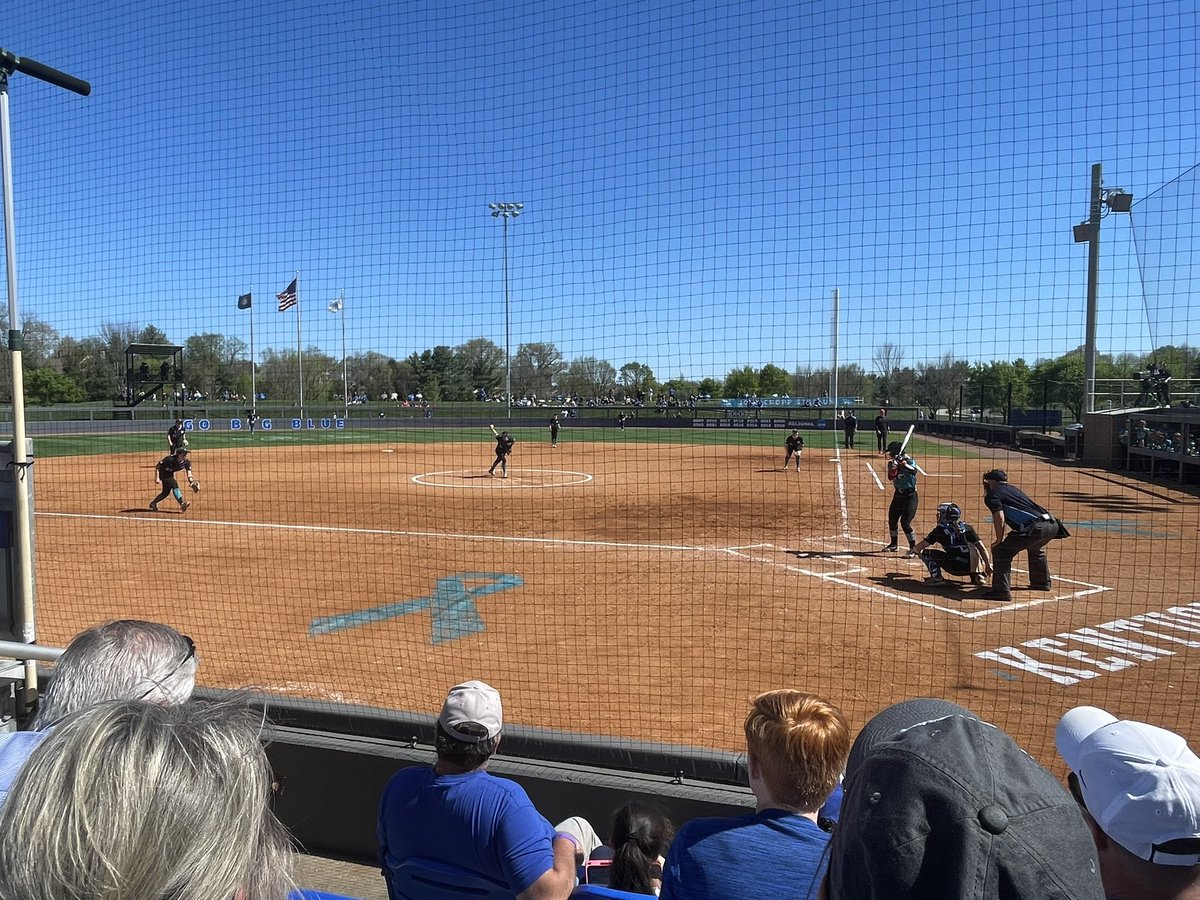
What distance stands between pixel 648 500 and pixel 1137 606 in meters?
11.1

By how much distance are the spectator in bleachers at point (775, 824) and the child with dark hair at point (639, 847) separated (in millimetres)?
722

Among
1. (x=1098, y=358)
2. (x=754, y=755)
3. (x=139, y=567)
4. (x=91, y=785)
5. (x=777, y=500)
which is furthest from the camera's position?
(x=1098, y=358)

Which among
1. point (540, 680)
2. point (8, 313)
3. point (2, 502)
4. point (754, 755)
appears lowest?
point (540, 680)

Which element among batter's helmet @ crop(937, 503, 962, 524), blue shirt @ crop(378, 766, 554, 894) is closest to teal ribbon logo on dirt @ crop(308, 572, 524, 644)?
blue shirt @ crop(378, 766, 554, 894)

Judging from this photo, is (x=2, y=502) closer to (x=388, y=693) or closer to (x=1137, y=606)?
(x=388, y=693)

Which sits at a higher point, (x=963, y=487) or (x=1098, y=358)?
(x=1098, y=358)

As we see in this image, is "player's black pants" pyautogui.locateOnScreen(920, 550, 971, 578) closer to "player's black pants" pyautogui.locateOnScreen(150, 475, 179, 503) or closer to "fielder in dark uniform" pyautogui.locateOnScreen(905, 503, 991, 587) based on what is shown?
"fielder in dark uniform" pyautogui.locateOnScreen(905, 503, 991, 587)

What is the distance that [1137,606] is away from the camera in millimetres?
8969

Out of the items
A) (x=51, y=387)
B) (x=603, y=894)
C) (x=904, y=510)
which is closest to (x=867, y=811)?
(x=603, y=894)

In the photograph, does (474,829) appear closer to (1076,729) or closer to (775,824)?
(775,824)

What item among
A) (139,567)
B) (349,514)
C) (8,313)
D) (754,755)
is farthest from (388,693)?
(349,514)

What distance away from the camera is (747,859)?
6.13 feet

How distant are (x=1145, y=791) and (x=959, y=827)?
0.62 meters

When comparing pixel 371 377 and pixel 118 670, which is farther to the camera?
pixel 371 377
